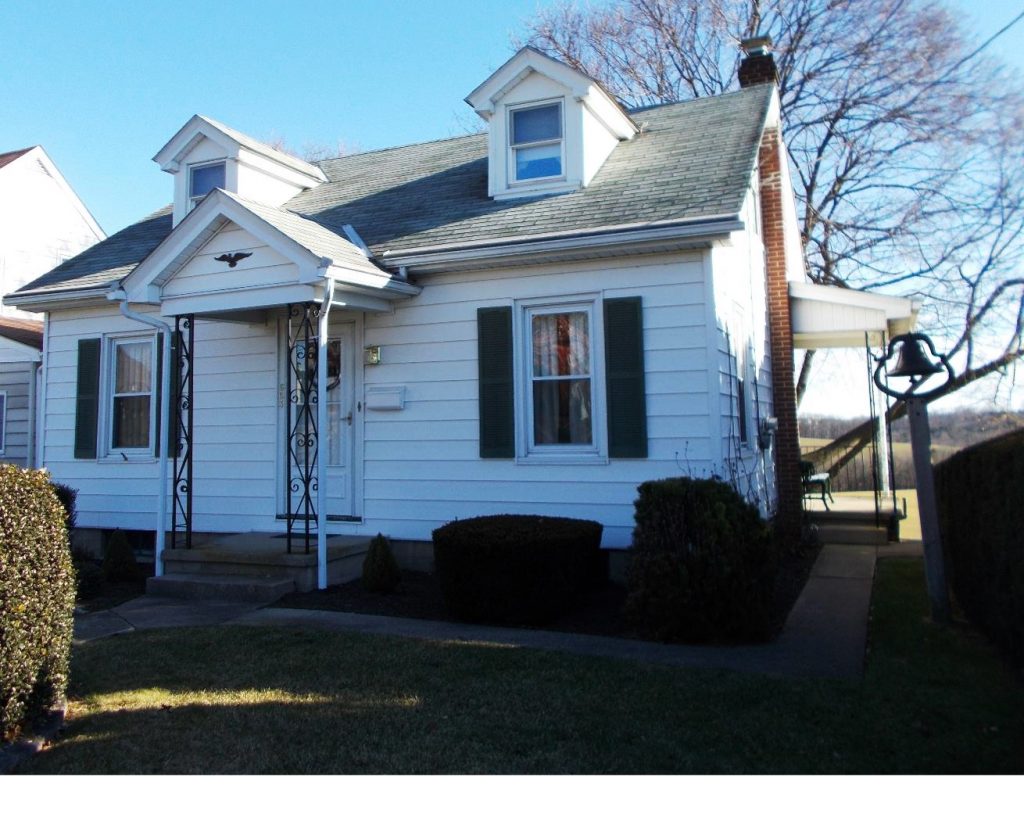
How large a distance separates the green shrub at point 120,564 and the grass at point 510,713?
341 cm

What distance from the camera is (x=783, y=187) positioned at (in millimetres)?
13422

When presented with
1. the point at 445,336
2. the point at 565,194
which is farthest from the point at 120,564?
the point at 565,194

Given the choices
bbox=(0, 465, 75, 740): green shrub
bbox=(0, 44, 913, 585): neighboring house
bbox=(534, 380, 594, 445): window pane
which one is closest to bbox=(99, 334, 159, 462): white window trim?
bbox=(0, 44, 913, 585): neighboring house

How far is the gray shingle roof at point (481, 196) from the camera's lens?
8.79 m

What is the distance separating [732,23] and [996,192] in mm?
8915

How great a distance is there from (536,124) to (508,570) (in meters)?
5.88

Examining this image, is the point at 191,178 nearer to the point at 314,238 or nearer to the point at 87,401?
the point at 87,401

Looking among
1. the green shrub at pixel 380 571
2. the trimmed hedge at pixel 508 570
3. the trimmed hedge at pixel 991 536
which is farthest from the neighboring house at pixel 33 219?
the trimmed hedge at pixel 991 536

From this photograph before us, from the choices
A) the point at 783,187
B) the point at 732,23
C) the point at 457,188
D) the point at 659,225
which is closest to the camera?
the point at 659,225

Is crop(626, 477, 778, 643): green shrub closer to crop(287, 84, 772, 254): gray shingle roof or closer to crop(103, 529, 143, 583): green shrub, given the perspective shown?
crop(287, 84, 772, 254): gray shingle roof

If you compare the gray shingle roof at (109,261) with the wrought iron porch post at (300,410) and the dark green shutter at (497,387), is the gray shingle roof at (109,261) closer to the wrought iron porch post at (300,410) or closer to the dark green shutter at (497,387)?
the wrought iron porch post at (300,410)

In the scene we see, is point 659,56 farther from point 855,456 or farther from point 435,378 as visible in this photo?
point 435,378

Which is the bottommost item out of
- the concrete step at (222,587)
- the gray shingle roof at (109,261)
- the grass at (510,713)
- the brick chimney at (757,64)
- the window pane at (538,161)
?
the grass at (510,713)

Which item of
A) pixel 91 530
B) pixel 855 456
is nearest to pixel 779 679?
pixel 91 530
